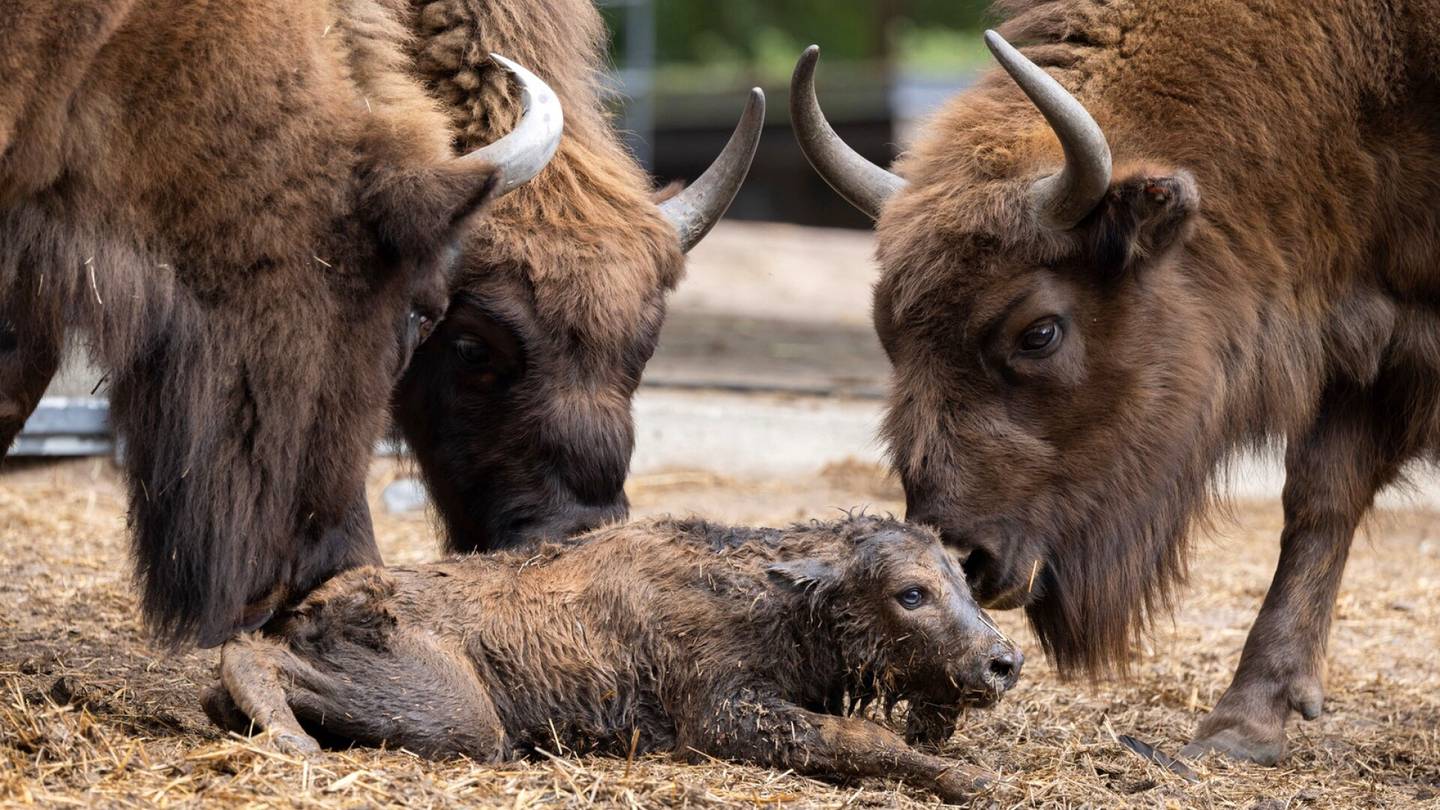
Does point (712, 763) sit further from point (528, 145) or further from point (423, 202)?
point (528, 145)

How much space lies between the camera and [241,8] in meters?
4.06

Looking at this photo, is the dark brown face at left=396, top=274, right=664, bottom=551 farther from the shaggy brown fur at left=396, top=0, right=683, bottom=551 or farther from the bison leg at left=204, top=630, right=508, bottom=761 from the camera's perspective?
the bison leg at left=204, top=630, right=508, bottom=761


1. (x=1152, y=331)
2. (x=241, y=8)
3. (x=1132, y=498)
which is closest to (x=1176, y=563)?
(x=1132, y=498)

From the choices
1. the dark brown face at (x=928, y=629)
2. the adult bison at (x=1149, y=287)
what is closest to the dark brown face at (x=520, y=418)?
the adult bison at (x=1149, y=287)

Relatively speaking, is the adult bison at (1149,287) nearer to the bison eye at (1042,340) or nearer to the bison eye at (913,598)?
the bison eye at (1042,340)

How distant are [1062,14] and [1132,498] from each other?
1442mm

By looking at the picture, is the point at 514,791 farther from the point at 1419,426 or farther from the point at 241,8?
the point at 1419,426

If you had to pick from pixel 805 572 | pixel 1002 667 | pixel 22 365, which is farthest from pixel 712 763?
pixel 22 365

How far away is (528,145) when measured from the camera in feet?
14.3

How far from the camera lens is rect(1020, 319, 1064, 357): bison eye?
175 inches

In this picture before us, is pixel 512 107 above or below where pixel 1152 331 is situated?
above

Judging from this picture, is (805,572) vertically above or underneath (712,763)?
above

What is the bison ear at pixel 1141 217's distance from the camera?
14.2 ft

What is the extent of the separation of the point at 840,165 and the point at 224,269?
201cm
